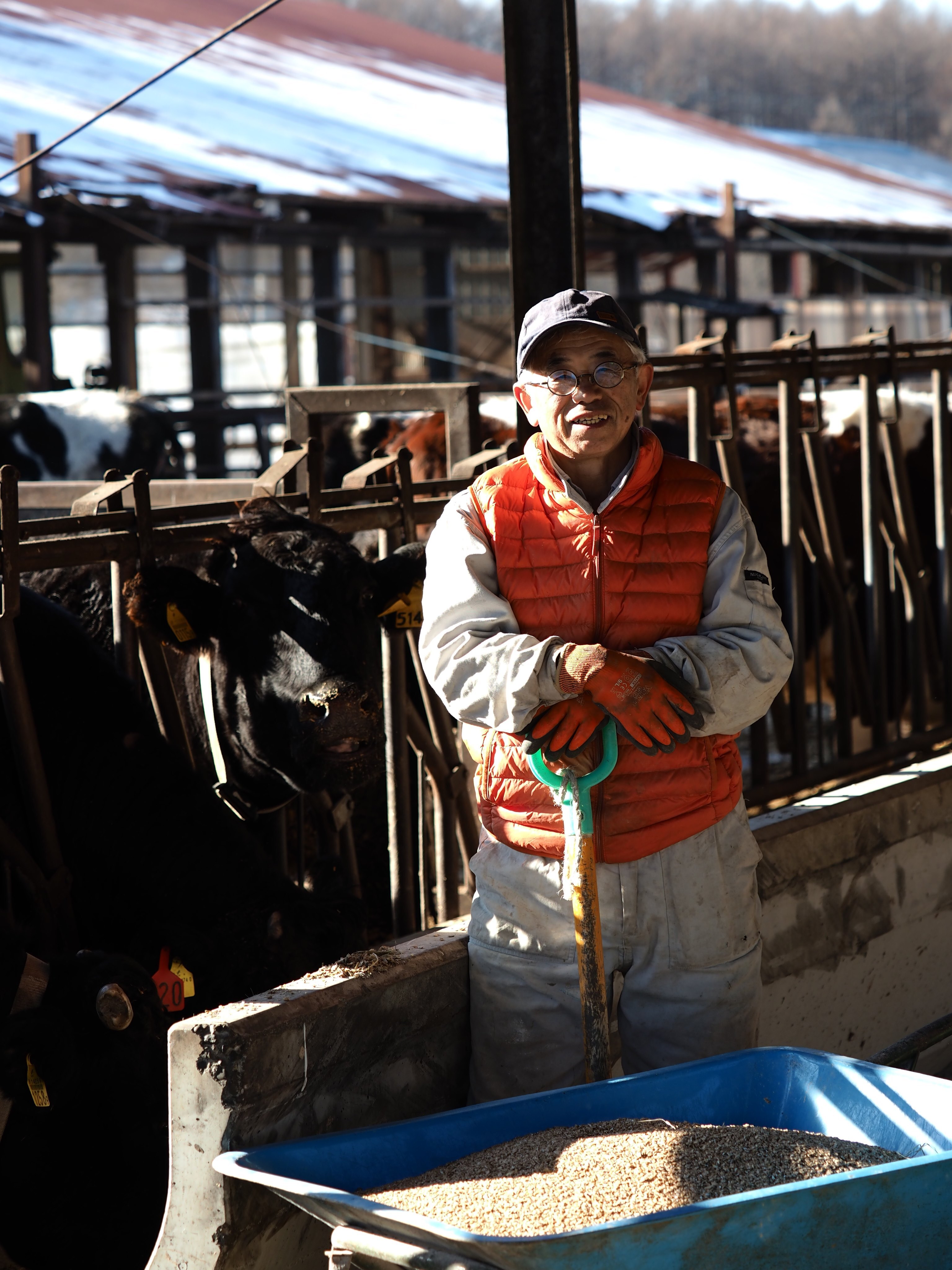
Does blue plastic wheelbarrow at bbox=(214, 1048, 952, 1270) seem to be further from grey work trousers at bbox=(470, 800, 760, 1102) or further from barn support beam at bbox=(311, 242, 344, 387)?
barn support beam at bbox=(311, 242, 344, 387)

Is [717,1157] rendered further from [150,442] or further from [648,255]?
[648,255]

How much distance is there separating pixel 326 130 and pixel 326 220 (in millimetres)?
2483

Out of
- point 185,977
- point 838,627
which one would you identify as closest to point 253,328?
point 838,627

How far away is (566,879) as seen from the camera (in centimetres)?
257

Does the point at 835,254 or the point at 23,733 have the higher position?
the point at 835,254

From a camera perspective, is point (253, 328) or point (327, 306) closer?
point (327, 306)

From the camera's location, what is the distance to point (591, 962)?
97.9 inches

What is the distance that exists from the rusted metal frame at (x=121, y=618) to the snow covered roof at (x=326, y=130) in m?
7.24

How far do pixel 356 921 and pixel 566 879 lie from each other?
904mm

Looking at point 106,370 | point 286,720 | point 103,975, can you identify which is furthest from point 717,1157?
point 106,370

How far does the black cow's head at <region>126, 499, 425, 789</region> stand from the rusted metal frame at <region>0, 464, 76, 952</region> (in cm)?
37

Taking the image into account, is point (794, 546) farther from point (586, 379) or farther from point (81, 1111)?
point (81, 1111)

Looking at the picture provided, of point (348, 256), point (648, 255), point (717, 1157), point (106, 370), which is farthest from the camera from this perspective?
point (648, 255)

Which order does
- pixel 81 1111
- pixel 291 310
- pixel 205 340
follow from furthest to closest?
1. pixel 291 310
2. pixel 205 340
3. pixel 81 1111
